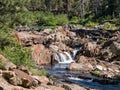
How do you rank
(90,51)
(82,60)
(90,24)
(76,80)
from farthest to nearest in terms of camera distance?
(90,24) → (90,51) → (82,60) → (76,80)

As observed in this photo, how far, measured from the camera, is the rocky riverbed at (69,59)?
890 inches

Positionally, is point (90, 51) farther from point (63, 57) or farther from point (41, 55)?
point (41, 55)

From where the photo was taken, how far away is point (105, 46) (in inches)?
1811

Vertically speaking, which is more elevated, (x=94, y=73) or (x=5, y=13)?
(x=5, y=13)

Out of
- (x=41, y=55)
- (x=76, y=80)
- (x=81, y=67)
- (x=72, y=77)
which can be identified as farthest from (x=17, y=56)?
(x=41, y=55)

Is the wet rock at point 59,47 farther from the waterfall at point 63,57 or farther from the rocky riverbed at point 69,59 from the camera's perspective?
the waterfall at point 63,57

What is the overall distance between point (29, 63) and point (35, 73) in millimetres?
1814

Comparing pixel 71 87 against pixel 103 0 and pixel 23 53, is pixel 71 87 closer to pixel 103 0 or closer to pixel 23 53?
pixel 23 53

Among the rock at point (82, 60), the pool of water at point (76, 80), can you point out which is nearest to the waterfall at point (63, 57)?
the rock at point (82, 60)

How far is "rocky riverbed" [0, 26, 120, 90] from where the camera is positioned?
2261cm

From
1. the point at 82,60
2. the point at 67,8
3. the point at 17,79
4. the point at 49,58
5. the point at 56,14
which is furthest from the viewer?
the point at 56,14

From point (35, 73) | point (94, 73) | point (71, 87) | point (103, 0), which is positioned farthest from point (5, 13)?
point (103, 0)

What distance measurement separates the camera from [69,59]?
44.9 metres

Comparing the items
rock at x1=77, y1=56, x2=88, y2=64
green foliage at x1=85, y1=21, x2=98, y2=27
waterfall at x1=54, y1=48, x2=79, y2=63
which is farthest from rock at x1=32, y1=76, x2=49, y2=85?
green foliage at x1=85, y1=21, x2=98, y2=27
